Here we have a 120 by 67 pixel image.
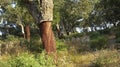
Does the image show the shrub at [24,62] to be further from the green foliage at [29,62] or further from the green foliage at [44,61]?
the green foliage at [44,61]

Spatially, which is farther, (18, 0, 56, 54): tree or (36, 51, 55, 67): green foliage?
(18, 0, 56, 54): tree

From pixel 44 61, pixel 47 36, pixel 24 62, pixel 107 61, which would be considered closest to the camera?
pixel 24 62

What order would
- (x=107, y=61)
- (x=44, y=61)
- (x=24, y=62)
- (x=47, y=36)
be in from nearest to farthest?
1. (x=24, y=62)
2. (x=107, y=61)
3. (x=44, y=61)
4. (x=47, y=36)

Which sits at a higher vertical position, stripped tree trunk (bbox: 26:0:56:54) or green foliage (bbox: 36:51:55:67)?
stripped tree trunk (bbox: 26:0:56:54)

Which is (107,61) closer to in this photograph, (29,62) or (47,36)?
(29,62)

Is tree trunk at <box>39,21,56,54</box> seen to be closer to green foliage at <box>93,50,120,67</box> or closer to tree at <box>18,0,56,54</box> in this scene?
tree at <box>18,0,56,54</box>

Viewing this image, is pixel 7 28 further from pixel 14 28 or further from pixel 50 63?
pixel 50 63

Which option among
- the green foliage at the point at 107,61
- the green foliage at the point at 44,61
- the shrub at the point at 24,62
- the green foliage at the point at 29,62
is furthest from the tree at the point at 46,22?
the shrub at the point at 24,62

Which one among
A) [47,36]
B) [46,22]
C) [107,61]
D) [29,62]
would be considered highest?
[46,22]

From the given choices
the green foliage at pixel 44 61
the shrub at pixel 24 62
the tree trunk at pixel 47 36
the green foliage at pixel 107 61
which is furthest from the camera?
the tree trunk at pixel 47 36

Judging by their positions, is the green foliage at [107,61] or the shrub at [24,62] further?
the green foliage at [107,61]

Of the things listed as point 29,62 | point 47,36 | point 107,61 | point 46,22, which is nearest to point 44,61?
point 29,62

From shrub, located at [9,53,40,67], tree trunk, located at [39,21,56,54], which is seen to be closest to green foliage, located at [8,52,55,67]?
shrub, located at [9,53,40,67]

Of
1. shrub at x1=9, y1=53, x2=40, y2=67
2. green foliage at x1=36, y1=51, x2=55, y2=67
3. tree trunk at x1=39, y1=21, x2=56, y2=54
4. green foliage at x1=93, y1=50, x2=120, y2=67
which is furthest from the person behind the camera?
tree trunk at x1=39, y1=21, x2=56, y2=54
